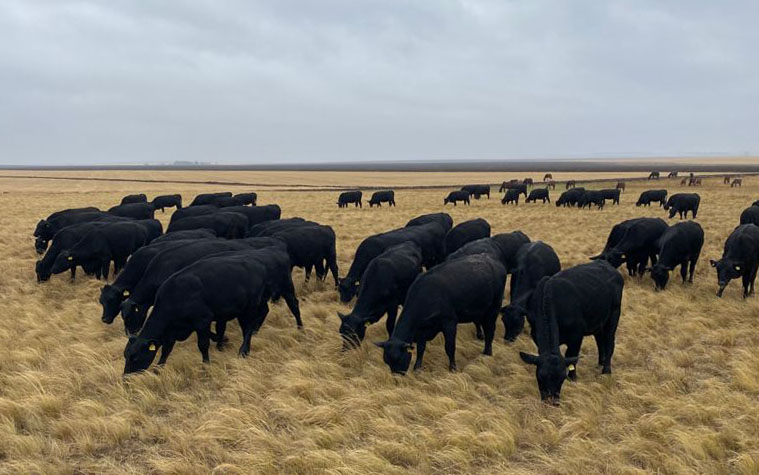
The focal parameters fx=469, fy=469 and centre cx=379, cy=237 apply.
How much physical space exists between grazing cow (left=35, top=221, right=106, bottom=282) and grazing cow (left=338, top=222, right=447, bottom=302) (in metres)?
7.49

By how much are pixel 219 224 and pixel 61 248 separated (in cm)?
435

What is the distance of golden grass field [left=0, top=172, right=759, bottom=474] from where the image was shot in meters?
4.77

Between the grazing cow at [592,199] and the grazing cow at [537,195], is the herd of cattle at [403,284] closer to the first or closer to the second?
the grazing cow at [592,199]

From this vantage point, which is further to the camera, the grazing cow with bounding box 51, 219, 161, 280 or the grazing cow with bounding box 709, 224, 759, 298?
the grazing cow with bounding box 51, 219, 161, 280

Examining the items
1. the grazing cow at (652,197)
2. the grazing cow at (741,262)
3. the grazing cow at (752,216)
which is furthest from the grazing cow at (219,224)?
the grazing cow at (652,197)

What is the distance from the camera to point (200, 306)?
7.16 m

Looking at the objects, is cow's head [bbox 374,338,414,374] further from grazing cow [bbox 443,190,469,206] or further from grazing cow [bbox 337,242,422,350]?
grazing cow [bbox 443,190,469,206]

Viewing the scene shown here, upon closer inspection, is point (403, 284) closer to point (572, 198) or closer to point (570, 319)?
point (570, 319)

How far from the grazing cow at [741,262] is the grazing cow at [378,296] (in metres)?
7.42

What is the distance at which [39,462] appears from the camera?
4.74m

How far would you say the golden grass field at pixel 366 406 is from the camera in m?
4.77

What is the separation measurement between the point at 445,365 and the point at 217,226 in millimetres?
10472

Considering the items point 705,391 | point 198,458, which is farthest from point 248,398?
point 705,391

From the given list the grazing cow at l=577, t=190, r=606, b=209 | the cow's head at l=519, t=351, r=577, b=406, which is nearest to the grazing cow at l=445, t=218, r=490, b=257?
the cow's head at l=519, t=351, r=577, b=406
